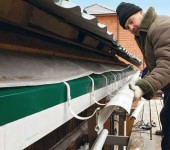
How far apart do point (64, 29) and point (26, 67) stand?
1056 mm

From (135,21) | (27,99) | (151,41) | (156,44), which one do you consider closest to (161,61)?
(156,44)

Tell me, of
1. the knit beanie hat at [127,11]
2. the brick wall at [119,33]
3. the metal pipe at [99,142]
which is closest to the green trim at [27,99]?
the metal pipe at [99,142]

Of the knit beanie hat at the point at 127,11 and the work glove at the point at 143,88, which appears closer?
the work glove at the point at 143,88

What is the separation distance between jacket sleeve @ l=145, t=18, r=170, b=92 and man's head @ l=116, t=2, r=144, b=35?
1.17 ft

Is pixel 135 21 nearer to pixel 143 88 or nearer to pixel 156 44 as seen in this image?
pixel 156 44

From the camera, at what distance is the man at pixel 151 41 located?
89.7 inches

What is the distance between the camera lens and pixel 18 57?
4.74 ft

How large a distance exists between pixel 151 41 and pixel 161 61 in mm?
409

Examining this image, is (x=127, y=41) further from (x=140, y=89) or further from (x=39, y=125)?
(x=39, y=125)

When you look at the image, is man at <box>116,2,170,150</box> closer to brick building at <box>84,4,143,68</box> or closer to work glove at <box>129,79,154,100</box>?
work glove at <box>129,79,154,100</box>

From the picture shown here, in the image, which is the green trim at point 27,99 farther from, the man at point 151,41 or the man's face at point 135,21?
the man's face at point 135,21

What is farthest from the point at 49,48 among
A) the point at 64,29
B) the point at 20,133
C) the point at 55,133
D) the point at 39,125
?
the point at 55,133

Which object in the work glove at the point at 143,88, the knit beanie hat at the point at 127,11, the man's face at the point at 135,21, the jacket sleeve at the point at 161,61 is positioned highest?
Result: the knit beanie hat at the point at 127,11

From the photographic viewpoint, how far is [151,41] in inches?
106
